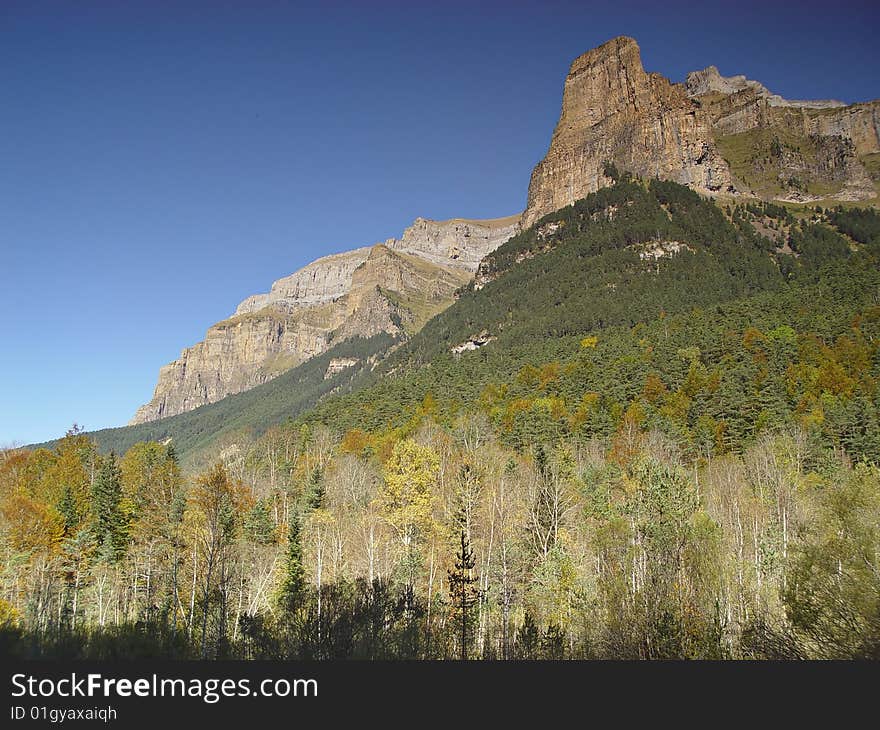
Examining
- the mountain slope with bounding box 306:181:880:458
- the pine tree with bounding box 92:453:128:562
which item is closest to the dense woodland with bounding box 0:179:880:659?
the pine tree with bounding box 92:453:128:562

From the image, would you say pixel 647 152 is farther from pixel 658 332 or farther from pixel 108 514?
pixel 108 514

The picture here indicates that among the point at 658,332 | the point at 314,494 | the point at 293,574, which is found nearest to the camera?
the point at 293,574

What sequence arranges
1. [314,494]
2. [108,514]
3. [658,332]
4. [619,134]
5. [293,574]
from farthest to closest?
[619,134] < [658,332] < [314,494] < [108,514] < [293,574]

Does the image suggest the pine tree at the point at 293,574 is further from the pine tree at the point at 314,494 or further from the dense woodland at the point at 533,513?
the pine tree at the point at 314,494

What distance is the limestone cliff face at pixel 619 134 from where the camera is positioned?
Answer: 513ft

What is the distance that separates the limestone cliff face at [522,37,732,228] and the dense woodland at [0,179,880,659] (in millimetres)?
69247

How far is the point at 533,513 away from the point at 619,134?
162920mm

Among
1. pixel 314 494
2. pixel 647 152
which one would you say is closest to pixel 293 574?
pixel 314 494

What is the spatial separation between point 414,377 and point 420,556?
2822 inches

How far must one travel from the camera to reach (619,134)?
16275 cm

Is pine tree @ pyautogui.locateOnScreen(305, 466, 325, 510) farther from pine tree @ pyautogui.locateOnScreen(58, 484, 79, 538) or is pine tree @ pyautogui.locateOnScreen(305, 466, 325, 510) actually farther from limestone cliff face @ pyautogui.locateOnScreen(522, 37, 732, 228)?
limestone cliff face @ pyautogui.locateOnScreen(522, 37, 732, 228)

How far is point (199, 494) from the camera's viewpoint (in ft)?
105

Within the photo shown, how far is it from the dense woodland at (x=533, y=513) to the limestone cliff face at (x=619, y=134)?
69.2m

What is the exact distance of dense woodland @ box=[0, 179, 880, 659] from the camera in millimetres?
17250
